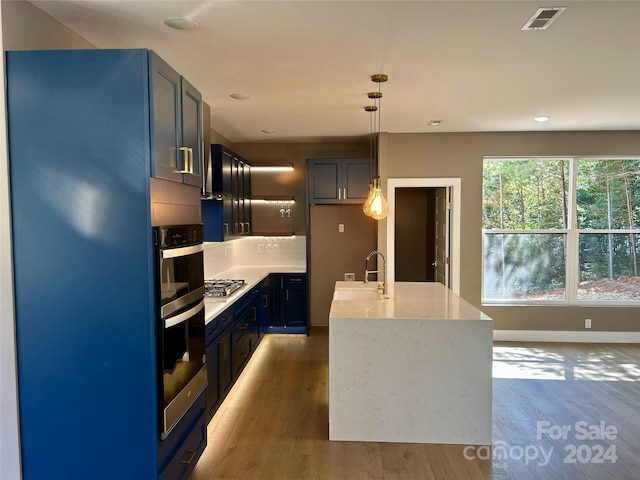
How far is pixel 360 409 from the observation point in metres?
3.00

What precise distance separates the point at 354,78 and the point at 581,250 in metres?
4.03

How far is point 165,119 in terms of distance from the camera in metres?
2.12

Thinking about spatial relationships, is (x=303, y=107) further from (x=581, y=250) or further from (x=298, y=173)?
(x=581, y=250)

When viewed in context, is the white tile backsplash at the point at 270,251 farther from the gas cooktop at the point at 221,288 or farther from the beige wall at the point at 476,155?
the gas cooktop at the point at 221,288

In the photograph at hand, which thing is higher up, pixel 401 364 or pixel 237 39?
pixel 237 39

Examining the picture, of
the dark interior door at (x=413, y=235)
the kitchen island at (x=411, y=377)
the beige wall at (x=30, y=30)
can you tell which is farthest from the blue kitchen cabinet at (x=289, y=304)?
the beige wall at (x=30, y=30)

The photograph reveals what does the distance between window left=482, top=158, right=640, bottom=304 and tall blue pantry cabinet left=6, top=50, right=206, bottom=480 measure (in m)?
4.64

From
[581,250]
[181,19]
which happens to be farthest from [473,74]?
[581,250]

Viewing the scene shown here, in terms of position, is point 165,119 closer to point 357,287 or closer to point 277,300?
point 357,287

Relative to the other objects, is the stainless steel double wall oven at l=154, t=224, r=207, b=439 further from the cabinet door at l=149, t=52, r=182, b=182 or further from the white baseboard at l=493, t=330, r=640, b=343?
the white baseboard at l=493, t=330, r=640, b=343

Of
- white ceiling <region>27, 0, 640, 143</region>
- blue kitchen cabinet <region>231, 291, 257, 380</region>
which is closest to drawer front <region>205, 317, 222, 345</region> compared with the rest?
blue kitchen cabinet <region>231, 291, 257, 380</region>

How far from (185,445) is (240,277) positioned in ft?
8.90

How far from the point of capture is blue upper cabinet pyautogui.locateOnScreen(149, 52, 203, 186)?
6.55ft

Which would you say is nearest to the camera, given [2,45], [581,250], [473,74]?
[2,45]
